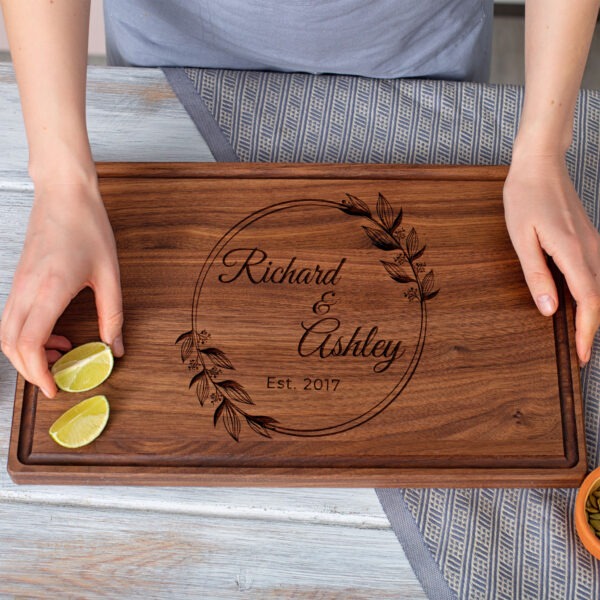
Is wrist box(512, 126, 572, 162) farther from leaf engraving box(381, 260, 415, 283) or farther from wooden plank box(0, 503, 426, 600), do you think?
wooden plank box(0, 503, 426, 600)

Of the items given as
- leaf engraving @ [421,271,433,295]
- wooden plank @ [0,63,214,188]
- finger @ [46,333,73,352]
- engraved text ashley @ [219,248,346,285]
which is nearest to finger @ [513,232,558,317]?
leaf engraving @ [421,271,433,295]

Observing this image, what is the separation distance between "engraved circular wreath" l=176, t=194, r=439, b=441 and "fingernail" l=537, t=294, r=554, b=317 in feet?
0.40

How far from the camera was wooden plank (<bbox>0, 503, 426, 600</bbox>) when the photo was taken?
80 cm

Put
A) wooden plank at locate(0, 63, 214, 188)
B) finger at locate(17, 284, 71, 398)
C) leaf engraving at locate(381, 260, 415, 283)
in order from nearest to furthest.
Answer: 1. finger at locate(17, 284, 71, 398)
2. leaf engraving at locate(381, 260, 415, 283)
3. wooden plank at locate(0, 63, 214, 188)

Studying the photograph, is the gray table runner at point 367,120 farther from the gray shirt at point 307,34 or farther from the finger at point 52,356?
the finger at point 52,356

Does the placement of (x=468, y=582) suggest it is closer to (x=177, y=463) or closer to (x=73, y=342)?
(x=177, y=463)

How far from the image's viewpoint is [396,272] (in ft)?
2.86

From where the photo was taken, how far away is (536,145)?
2.80 ft

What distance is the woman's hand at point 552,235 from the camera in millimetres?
816

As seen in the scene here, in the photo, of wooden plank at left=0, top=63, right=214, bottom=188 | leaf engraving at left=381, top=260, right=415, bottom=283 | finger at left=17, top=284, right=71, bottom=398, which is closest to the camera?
finger at left=17, top=284, right=71, bottom=398

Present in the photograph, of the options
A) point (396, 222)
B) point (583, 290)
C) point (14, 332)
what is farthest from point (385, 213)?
point (14, 332)

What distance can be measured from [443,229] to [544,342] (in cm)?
18

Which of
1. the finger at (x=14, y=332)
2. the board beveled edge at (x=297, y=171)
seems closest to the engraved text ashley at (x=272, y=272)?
the board beveled edge at (x=297, y=171)

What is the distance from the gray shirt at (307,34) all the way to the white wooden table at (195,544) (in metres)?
0.55
